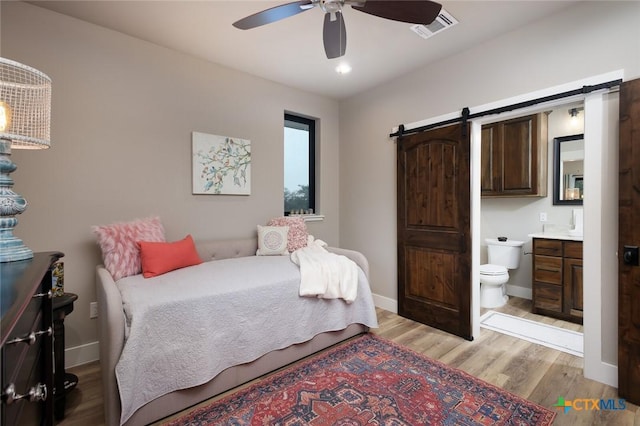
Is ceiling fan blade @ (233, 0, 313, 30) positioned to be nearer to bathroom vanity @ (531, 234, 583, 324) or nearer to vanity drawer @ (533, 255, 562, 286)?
bathroom vanity @ (531, 234, 583, 324)

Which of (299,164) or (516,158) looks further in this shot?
(299,164)

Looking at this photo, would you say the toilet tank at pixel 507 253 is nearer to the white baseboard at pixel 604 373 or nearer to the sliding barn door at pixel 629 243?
the white baseboard at pixel 604 373

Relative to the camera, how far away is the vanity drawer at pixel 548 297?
10.3 feet

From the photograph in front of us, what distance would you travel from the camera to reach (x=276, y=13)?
5.60 ft

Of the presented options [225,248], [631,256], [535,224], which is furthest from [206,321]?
[535,224]

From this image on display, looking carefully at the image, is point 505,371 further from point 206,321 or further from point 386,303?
point 206,321

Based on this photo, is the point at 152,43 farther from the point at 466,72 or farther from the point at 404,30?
the point at 466,72

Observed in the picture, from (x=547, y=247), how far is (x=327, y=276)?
98.9 inches

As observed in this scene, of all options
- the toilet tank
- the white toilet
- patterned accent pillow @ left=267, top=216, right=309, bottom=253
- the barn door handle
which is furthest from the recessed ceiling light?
the toilet tank

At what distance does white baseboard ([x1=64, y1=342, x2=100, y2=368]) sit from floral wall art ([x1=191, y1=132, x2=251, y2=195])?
153 cm

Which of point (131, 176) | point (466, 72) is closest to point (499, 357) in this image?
point (466, 72)

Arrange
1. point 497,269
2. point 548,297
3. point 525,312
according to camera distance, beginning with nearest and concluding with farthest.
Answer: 1. point 548,297
2. point 525,312
3. point 497,269

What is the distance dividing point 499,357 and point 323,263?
161 centimetres

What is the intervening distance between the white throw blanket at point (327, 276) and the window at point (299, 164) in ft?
4.21
